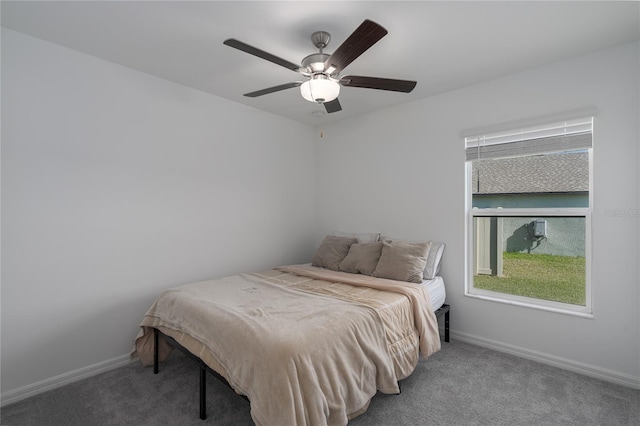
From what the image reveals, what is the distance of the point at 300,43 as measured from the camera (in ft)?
7.47

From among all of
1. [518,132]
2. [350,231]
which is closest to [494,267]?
[518,132]

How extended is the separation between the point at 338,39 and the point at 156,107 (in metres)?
1.84

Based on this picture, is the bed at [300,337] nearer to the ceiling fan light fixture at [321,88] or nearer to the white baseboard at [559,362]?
the white baseboard at [559,362]

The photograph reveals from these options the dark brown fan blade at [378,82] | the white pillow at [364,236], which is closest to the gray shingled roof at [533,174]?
the white pillow at [364,236]

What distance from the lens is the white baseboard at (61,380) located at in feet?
6.97

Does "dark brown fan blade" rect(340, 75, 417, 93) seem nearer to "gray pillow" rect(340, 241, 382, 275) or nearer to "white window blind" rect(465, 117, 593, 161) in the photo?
"white window blind" rect(465, 117, 593, 161)

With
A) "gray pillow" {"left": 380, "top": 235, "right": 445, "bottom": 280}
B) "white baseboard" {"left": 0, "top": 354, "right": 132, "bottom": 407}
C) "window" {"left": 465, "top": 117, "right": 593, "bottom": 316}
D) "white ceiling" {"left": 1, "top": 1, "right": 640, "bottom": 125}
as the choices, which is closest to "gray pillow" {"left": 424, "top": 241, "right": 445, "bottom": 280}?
"gray pillow" {"left": 380, "top": 235, "right": 445, "bottom": 280}

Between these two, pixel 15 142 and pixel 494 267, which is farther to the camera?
pixel 494 267

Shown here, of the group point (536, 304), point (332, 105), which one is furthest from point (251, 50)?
point (536, 304)

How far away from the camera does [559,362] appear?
2533 mm

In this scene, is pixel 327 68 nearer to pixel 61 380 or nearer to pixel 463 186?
pixel 463 186

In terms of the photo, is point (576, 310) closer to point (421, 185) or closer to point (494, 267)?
point (494, 267)

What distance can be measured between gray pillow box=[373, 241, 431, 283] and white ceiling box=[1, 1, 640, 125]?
5.43ft

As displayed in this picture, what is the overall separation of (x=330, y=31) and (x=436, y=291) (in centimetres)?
243
